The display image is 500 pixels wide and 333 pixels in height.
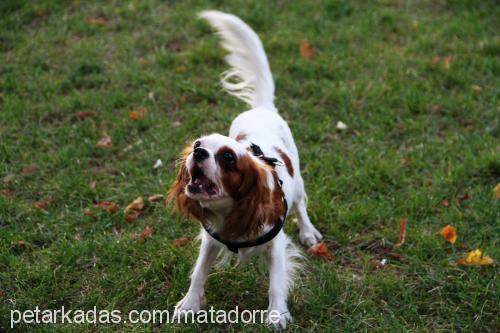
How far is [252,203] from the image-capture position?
2822 millimetres

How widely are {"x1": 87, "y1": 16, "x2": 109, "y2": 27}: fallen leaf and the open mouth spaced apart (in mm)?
4357

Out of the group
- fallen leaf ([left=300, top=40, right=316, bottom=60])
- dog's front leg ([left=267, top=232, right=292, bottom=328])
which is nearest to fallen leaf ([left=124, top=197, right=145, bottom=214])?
dog's front leg ([left=267, top=232, right=292, bottom=328])

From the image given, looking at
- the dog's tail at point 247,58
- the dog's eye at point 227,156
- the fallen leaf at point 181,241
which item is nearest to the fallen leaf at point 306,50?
the dog's tail at point 247,58

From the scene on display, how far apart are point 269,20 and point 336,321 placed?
4.03 metres

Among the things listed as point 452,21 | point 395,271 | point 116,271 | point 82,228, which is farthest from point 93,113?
point 452,21

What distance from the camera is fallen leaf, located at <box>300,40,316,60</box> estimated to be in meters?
5.99

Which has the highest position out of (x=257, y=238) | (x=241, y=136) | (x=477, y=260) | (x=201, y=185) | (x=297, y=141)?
(x=201, y=185)

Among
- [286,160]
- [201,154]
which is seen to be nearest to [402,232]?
[286,160]

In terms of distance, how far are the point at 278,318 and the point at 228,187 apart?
882 mm

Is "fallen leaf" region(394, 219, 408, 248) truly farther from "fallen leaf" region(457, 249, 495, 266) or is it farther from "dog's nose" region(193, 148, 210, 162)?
"dog's nose" region(193, 148, 210, 162)

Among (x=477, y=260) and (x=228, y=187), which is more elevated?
(x=228, y=187)

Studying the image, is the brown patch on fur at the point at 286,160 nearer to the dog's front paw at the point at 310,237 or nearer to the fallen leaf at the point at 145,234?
the dog's front paw at the point at 310,237

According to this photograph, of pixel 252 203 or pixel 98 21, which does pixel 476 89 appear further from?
pixel 98 21

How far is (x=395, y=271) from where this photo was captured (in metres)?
3.71
